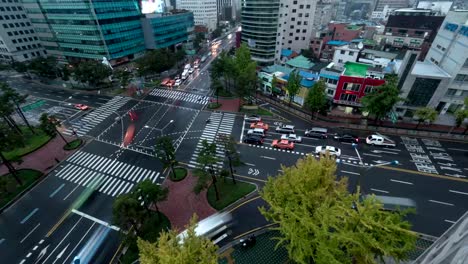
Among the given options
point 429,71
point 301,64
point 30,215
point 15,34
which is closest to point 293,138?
point 429,71

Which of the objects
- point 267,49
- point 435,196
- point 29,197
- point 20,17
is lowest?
point 29,197

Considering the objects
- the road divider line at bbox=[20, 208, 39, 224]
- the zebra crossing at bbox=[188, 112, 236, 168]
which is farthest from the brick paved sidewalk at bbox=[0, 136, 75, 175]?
the zebra crossing at bbox=[188, 112, 236, 168]

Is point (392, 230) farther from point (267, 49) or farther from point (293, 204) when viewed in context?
point (267, 49)

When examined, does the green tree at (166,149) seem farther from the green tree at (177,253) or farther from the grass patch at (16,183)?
the grass patch at (16,183)

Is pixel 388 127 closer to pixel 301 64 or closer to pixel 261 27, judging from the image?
pixel 301 64

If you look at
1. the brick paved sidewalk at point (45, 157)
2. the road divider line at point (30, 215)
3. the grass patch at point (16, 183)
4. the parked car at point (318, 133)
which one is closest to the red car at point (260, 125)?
the parked car at point (318, 133)

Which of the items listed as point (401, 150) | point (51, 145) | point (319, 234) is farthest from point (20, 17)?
point (401, 150)

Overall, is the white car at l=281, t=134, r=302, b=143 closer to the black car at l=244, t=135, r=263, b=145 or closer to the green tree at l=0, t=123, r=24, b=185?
the black car at l=244, t=135, r=263, b=145
